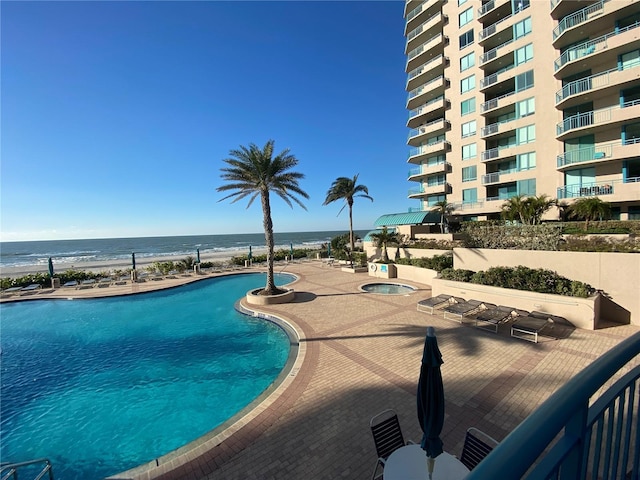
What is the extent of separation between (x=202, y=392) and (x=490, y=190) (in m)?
33.3

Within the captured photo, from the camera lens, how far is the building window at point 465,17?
107ft

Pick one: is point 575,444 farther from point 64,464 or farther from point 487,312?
point 487,312

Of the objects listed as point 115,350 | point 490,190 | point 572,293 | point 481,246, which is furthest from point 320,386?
point 490,190

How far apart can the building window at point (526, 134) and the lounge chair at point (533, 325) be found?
71.6ft

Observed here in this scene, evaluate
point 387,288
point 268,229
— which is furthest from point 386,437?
point 387,288

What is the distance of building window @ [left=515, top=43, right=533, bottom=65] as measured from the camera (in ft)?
88.9

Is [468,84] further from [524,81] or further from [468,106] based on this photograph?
[524,81]

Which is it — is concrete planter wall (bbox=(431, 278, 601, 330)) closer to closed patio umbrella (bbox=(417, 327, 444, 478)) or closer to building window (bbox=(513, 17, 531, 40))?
closed patio umbrella (bbox=(417, 327, 444, 478))

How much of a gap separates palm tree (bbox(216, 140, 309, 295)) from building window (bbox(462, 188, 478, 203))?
22.6 m

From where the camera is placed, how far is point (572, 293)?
487 inches

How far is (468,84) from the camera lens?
33.0 m

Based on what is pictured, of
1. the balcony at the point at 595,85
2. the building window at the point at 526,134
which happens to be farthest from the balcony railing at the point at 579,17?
the building window at the point at 526,134

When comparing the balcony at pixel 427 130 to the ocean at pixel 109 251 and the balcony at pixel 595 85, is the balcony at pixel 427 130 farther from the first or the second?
the ocean at pixel 109 251

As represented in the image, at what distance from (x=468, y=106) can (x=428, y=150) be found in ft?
20.6
